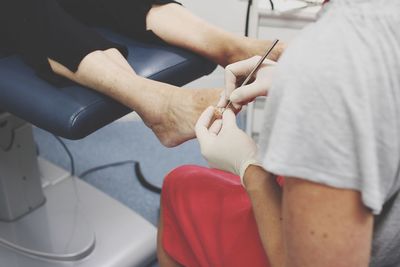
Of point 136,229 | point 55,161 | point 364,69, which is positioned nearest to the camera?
point 364,69

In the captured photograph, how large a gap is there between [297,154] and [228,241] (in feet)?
1.15

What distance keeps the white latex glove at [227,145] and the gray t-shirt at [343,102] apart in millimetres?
272

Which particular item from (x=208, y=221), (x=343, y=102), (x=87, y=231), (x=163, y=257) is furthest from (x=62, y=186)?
(x=343, y=102)

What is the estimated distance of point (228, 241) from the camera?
32.4 inches

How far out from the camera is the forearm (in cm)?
69

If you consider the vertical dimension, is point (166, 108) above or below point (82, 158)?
above

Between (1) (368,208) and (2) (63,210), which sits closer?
(1) (368,208)

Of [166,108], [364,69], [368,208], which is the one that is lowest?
[166,108]

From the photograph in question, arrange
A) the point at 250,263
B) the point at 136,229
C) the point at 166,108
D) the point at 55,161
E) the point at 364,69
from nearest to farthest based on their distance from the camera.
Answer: the point at 364,69, the point at 250,263, the point at 166,108, the point at 136,229, the point at 55,161

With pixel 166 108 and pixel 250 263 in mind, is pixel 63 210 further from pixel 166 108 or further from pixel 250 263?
pixel 250 263

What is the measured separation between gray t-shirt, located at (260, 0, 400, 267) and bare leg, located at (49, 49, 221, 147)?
1.53ft

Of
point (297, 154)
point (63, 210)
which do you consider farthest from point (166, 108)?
point (63, 210)

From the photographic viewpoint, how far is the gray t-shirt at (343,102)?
0.49 m

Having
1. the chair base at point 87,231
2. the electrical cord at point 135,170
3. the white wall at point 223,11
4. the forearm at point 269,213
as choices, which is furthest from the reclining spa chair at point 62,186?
the white wall at point 223,11
